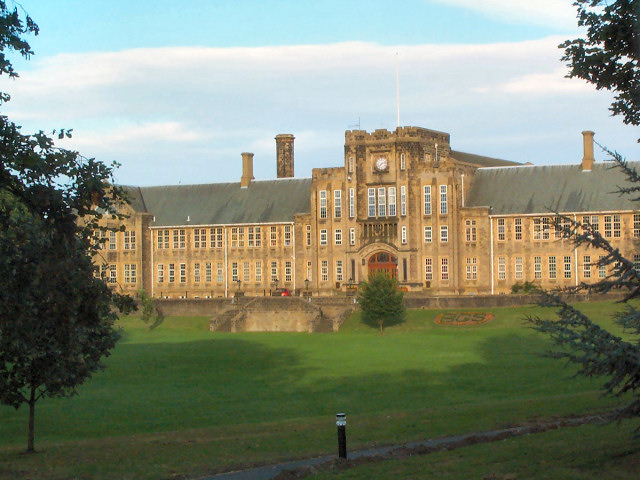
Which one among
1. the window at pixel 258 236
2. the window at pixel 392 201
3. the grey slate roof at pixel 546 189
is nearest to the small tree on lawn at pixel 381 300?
the window at pixel 392 201

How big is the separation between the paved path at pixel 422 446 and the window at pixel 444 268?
58117 millimetres

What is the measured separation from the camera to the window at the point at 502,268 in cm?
8200

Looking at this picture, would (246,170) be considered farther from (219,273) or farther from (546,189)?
(546,189)

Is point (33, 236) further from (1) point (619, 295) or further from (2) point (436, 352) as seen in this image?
(1) point (619, 295)

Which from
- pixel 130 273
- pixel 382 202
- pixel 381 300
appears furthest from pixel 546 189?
pixel 130 273

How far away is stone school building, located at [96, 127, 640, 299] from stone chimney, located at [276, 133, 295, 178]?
169 inches

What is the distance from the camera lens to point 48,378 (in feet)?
89.1

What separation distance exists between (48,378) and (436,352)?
101ft

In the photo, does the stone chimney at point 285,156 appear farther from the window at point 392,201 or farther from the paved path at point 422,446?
the paved path at point 422,446

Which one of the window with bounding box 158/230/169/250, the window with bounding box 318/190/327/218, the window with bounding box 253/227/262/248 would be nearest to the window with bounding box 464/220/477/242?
the window with bounding box 318/190/327/218

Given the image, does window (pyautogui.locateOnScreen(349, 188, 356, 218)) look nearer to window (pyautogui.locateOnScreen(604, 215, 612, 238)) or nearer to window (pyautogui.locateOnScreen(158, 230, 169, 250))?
window (pyautogui.locateOnScreen(158, 230, 169, 250))

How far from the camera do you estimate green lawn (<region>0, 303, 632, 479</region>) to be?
25.7 metres

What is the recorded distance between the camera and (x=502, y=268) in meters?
82.1

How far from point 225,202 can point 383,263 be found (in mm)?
17755
